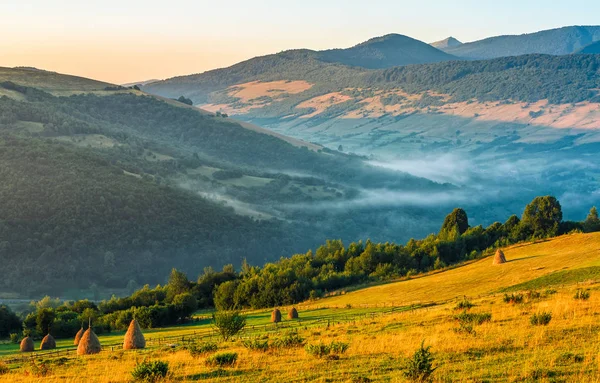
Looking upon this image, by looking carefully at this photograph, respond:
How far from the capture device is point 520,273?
5809cm

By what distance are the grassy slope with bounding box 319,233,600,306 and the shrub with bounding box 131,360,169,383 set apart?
3233 centimetres

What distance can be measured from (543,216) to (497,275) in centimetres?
5379

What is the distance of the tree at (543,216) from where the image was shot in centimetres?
10938

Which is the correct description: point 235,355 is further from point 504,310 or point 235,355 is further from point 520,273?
point 520,273

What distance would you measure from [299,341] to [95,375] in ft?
28.5

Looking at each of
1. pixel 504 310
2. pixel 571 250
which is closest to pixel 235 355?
pixel 504 310

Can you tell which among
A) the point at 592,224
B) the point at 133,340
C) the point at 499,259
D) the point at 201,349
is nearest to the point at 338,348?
the point at 201,349

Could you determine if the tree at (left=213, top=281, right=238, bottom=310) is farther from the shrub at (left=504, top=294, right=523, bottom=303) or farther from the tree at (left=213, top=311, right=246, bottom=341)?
the shrub at (left=504, top=294, right=523, bottom=303)

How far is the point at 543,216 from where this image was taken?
111m

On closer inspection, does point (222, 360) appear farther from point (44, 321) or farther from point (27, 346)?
point (44, 321)

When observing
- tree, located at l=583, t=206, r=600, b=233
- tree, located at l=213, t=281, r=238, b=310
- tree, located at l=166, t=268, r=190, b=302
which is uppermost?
tree, located at l=583, t=206, r=600, b=233

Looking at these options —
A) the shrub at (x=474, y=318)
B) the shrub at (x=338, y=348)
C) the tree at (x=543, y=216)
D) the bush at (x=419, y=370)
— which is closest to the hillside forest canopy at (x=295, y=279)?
the tree at (x=543, y=216)

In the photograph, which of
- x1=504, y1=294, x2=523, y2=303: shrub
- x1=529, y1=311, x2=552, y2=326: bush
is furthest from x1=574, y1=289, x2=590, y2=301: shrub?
x1=529, y1=311, x2=552, y2=326: bush

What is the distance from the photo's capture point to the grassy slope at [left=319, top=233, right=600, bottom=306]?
5619 centimetres
